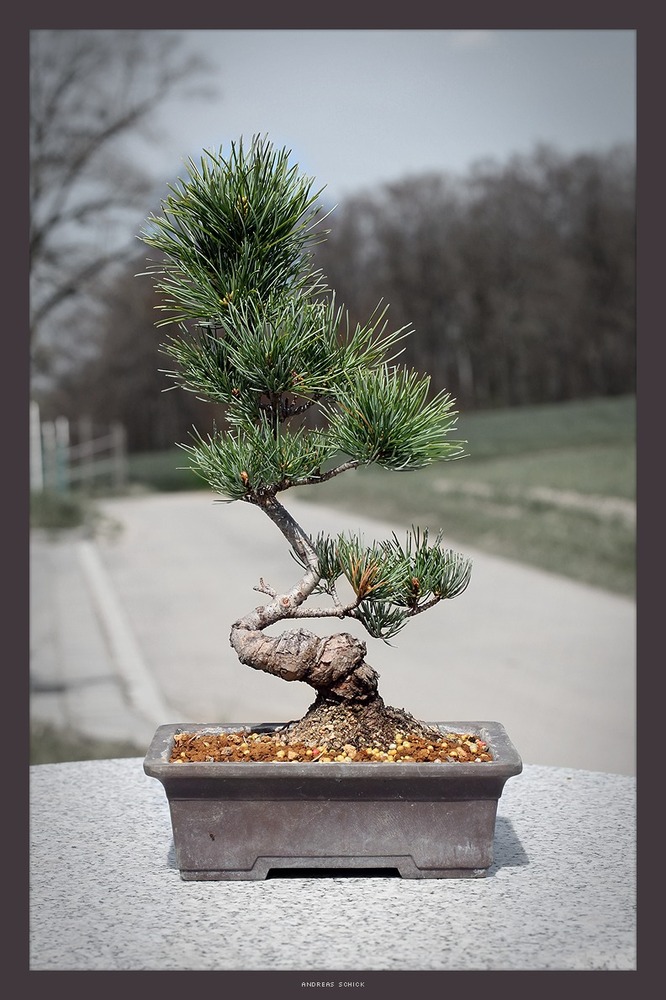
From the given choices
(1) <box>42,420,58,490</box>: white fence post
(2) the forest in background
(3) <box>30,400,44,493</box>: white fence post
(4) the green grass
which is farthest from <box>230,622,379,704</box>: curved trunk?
(2) the forest in background

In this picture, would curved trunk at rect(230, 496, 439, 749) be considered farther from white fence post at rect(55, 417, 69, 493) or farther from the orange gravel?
white fence post at rect(55, 417, 69, 493)

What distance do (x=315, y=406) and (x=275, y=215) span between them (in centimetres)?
39

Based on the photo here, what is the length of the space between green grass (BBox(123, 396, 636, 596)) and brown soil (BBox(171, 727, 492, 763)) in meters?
4.77

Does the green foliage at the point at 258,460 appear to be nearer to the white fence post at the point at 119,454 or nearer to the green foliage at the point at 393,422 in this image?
the green foliage at the point at 393,422

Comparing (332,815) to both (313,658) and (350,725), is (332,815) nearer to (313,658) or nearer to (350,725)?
(350,725)

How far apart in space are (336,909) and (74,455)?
16.1 feet

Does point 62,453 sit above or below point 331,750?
above

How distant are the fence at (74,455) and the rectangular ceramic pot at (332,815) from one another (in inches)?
169

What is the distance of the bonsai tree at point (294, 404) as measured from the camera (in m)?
2.15

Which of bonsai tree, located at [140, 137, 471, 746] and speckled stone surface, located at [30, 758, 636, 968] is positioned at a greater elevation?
bonsai tree, located at [140, 137, 471, 746]

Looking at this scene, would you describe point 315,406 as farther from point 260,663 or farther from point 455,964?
point 455,964

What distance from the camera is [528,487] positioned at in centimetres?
802

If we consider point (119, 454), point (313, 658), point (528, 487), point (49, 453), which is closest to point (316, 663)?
point (313, 658)

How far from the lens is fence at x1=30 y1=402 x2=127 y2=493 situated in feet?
20.7
